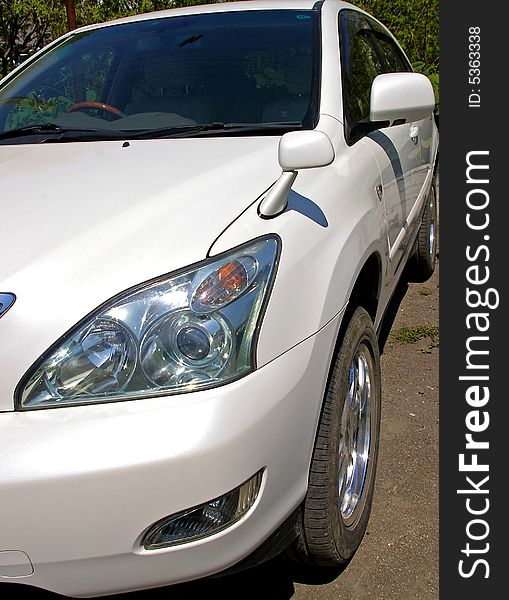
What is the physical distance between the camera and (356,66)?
265cm

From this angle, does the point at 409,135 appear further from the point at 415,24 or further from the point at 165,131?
the point at 415,24

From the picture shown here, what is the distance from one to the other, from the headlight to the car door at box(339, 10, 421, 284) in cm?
102

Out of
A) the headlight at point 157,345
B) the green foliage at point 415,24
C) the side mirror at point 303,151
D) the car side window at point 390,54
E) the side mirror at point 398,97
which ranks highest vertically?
the green foliage at point 415,24

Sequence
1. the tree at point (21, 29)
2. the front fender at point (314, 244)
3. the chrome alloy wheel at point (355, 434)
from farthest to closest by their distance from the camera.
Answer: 1. the tree at point (21, 29)
2. the chrome alloy wheel at point (355, 434)
3. the front fender at point (314, 244)

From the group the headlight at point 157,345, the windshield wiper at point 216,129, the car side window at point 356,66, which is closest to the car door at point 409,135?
the car side window at point 356,66

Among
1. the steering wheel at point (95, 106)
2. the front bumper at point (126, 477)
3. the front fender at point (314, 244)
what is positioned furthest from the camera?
the steering wheel at point (95, 106)

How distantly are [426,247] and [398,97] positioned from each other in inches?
87.2

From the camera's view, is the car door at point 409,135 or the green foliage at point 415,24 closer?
the car door at point 409,135

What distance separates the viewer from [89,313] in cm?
137

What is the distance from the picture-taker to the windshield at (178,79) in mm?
2328

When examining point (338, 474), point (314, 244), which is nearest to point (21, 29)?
point (314, 244)

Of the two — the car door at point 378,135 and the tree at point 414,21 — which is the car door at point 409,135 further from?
the tree at point 414,21

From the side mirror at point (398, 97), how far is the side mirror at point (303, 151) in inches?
21.8

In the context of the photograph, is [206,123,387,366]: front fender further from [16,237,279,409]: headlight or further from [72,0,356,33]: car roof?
[72,0,356,33]: car roof
